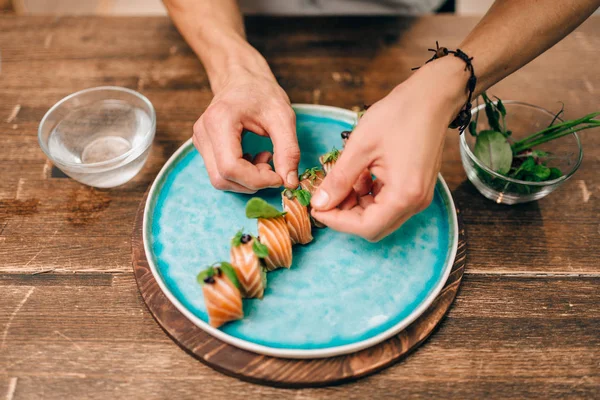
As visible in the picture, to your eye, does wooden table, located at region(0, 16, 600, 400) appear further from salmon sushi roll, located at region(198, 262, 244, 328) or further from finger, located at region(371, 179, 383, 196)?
finger, located at region(371, 179, 383, 196)

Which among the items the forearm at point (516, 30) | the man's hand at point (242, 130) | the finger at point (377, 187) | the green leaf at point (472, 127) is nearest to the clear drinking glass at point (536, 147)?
the green leaf at point (472, 127)

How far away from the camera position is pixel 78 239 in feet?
4.19

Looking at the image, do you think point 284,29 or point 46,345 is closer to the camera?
point 46,345

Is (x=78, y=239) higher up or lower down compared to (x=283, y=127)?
lower down

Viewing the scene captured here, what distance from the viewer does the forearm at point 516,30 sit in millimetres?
1158

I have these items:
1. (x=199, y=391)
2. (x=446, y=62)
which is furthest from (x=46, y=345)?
(x=446, y=62)

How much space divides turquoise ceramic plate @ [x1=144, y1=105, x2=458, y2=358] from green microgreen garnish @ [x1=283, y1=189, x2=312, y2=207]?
0.11 metres

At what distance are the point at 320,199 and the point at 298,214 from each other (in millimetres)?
99

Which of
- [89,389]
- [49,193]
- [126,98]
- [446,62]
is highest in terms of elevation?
[446,62]

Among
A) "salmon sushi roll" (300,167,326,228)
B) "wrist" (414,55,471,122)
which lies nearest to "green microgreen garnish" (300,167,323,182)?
"salmon sushi roll" (300,167,326,228)

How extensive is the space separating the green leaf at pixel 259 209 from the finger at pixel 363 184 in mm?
210

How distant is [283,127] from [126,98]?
25.0 inches

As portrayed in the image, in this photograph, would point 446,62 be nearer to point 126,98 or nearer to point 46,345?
point 126,98

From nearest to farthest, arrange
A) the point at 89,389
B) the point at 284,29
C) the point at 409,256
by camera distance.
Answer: the point at 89,389
the point at 409,256
the point at 284,29
